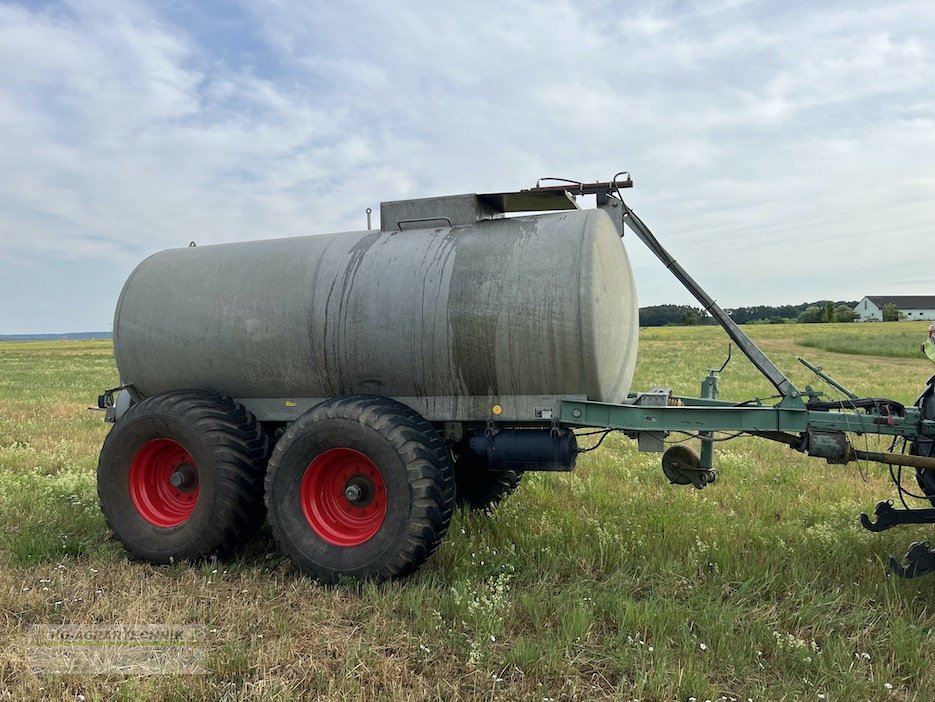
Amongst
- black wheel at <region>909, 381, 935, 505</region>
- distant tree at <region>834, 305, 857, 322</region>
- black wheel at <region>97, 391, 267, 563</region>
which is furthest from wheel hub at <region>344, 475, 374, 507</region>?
distant tree at <region>834, 305, 857, 322</region>

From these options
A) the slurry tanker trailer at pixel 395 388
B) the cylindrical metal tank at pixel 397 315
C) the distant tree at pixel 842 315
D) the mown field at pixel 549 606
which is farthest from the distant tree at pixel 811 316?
the cylindrical metal tank at pixel 397 315

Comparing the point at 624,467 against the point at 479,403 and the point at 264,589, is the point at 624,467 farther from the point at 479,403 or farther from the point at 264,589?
the point at 264,589

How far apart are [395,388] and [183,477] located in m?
1.80

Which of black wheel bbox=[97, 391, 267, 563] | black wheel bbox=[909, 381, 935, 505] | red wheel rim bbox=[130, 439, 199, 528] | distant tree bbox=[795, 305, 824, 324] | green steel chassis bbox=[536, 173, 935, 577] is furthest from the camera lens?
distant tree bbox=[795, 305, 824, 324]

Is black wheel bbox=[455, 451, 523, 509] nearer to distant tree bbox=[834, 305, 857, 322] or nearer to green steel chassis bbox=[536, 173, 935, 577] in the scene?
green steel chassis bbox=[536, 173, 935, 577]

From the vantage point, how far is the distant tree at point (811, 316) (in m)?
79.4

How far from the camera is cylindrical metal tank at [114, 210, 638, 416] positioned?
4.57 meters

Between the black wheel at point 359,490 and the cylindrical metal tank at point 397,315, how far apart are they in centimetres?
42

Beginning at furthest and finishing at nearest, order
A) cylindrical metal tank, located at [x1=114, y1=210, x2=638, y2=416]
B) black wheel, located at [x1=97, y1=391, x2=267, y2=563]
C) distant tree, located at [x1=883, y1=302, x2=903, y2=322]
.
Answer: distant tree, located at [x1=883, y1=302, x2=903, y2=322]
black wheel, located at [x1=97, y1=391, x2=267, y2=563]
cylindrical metal tank, located at [x1=114, y1=210, x2=638, y2=416]

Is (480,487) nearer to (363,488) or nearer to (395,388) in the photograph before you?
(363,488)

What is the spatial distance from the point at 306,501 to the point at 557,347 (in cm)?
207

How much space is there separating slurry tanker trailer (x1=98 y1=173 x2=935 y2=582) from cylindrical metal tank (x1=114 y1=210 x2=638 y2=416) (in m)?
0.01

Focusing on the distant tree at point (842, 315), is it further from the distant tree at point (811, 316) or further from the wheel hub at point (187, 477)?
the wheel hub at point (187, 477)

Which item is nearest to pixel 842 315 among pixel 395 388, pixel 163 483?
pixel 395 388
